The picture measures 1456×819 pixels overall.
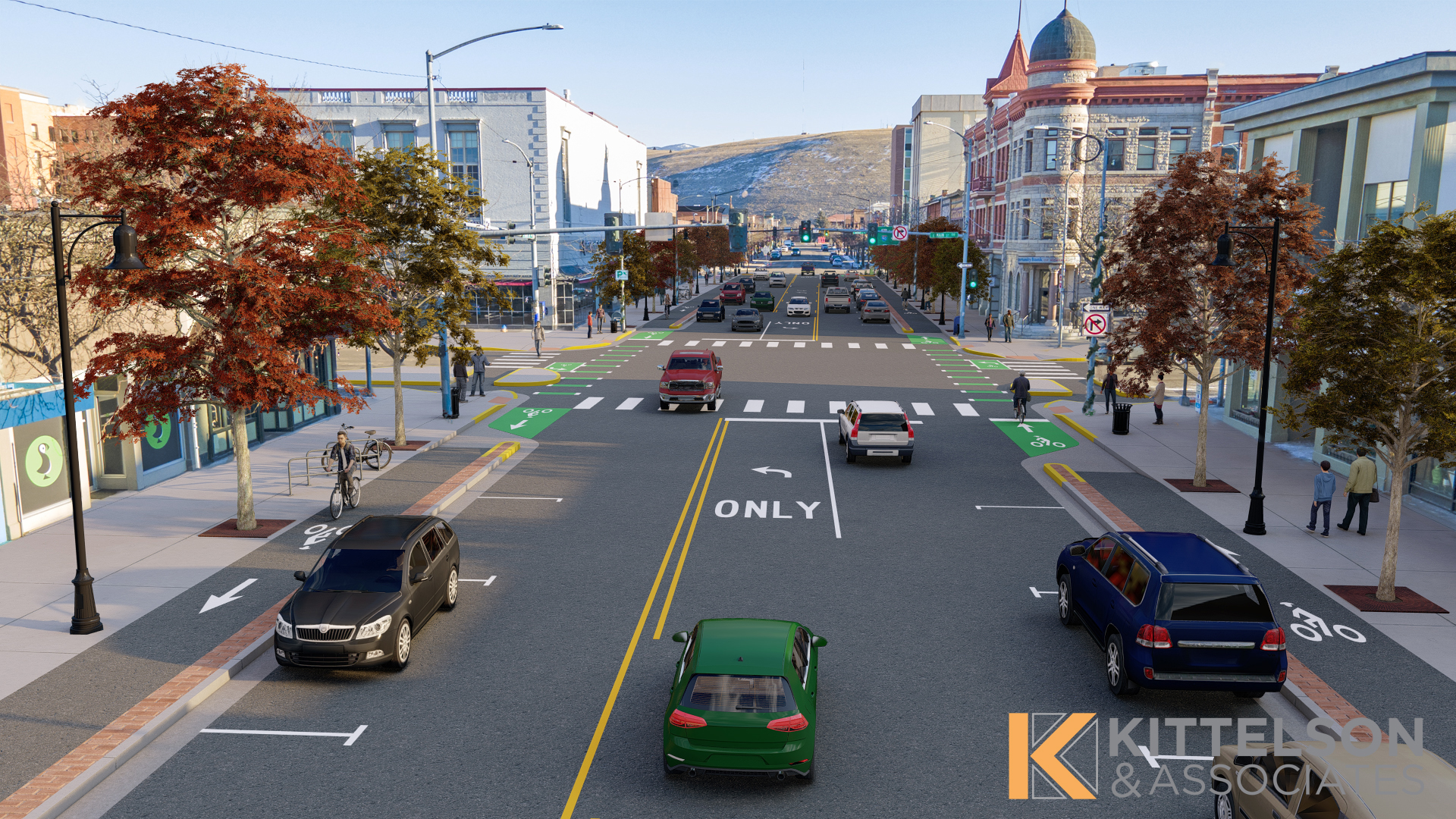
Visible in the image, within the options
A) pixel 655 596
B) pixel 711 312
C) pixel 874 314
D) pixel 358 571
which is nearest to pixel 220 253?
pixel 358 571

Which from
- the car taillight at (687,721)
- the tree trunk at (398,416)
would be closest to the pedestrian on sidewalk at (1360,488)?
the car taillight at (687,721)

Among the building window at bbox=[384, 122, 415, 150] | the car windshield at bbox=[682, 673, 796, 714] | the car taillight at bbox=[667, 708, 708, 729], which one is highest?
the building window at bbox=[384, 122, 415, 150]

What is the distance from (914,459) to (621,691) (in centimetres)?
1592

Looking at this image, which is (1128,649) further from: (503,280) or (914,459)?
(503,280)

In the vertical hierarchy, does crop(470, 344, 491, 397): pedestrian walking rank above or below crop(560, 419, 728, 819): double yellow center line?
above

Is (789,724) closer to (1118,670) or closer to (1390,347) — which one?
(1118,670)

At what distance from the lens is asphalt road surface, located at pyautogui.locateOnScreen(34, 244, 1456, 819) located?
1015cm

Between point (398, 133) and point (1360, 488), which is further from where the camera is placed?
point (398, 133)

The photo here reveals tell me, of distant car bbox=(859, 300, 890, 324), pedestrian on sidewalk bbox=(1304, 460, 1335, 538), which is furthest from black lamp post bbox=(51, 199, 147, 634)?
distant car bbox=(859, 300, 890, 324)

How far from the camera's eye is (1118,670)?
12180mm

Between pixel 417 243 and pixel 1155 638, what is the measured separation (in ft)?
72.5

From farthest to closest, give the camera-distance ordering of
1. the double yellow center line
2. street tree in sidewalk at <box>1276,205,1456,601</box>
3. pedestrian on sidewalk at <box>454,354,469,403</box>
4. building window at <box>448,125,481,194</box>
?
building window at <box>448,125,481,194</box>, pedestrian on sidewalk at <box>454,354,469,403</box>, street tree in sidewalk at <box>1276,205,1456,601</box>, the double yellow center line

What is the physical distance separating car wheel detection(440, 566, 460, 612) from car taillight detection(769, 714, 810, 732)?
708cm

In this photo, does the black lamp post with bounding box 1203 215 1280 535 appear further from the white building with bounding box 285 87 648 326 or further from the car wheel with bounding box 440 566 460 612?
the white building with bounding box 285 87 648 326
